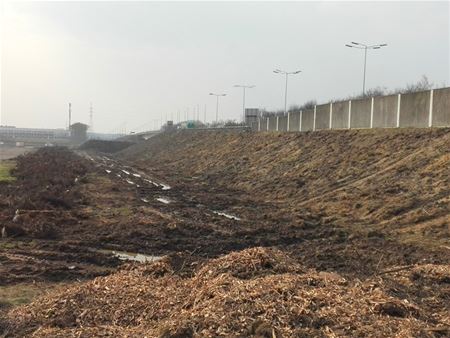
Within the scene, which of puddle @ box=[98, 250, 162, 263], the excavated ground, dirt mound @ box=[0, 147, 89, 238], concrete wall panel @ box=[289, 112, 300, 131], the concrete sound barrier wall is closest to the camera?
the excavated ground

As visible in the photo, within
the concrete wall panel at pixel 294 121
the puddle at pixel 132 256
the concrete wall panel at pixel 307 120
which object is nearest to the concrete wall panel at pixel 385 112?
the concrete wall panel at pixel 307 120

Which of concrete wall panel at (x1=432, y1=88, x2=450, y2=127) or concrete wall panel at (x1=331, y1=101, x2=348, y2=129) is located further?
concrete wall panel at (x1=331, y1=101, x2=348, y2=129)

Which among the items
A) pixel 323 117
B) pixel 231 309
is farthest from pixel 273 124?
pixel 231 309

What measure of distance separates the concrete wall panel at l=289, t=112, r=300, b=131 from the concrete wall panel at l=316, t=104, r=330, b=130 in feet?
13.6

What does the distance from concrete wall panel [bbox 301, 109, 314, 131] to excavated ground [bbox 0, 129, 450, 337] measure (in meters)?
6.62

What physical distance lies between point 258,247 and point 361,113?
1027 inches

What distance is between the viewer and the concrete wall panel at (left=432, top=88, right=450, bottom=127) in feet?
79.4

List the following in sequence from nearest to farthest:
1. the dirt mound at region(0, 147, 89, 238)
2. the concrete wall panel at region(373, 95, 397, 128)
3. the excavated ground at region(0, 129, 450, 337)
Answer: the excavated ground at region(0, 129, 450, 337) → the dirt mound at region(0, 147, 89, 238) → the concrete wall panel at region(373, 95, 397, 128)

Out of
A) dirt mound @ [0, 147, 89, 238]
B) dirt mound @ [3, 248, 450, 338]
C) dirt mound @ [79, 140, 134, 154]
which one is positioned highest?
dirt mound @ [3, 248, 450, 338]

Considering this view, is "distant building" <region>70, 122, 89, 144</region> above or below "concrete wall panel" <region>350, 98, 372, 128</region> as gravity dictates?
below

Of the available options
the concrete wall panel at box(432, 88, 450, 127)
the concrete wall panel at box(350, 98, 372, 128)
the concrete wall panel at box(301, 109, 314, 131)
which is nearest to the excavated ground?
the concrete wall panel at box(432, 88, 450, 127)

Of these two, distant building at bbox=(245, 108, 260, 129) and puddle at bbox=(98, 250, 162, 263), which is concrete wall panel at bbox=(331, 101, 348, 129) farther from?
distant building at bbox=(245, 108, 260, 129)

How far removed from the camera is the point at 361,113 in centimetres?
3359

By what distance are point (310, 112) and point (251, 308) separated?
37.7 meters
